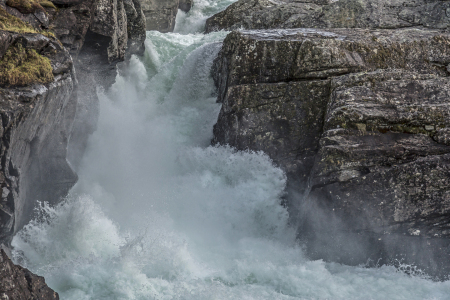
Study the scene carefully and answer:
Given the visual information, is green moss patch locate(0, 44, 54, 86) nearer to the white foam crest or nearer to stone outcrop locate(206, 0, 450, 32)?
stone outcrop locate(206, 0, 450, 32)

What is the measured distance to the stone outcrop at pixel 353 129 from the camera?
316 inches

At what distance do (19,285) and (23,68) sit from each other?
3.67 meters

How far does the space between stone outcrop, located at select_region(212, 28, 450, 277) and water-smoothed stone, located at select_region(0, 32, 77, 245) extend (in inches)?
162

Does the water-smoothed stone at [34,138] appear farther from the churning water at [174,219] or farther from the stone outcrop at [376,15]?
the stone outcrop at [376,15]

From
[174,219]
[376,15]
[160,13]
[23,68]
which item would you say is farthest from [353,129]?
[160,13]

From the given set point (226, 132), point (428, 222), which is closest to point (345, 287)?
point (428, 222)

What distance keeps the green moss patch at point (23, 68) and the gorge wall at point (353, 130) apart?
15.2 feet

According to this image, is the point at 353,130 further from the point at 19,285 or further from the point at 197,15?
the point at 197,15

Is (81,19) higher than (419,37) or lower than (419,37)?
lower

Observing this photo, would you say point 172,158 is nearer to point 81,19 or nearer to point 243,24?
point 81,19

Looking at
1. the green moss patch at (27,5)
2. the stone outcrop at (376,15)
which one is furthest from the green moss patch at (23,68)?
the stone outcrop at (376,15)

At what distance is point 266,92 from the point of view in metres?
9.78

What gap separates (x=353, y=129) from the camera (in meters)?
8.45

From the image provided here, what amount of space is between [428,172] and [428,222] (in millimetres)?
1078
